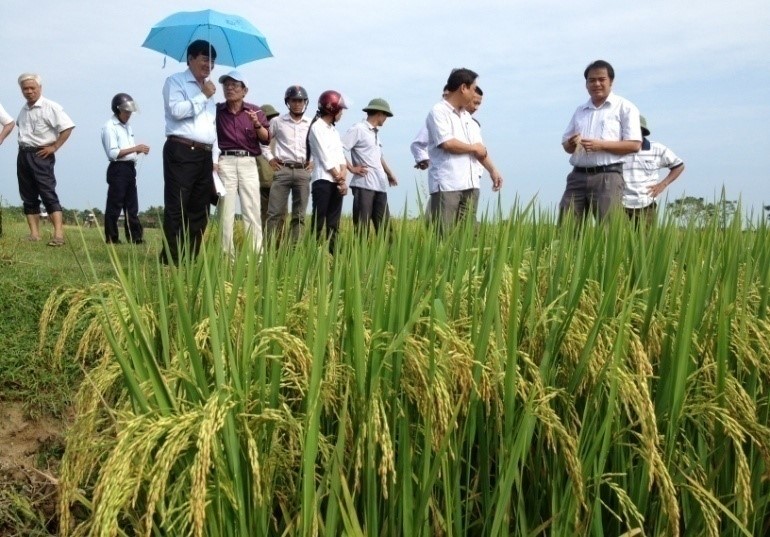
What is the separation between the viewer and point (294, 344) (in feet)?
5.90

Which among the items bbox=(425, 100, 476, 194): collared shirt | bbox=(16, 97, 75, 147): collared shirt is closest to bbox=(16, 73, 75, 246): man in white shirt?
bbox=(16, 97, 75, 147): collared shirt

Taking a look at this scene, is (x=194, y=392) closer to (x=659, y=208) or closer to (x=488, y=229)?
(x=488, y=229)

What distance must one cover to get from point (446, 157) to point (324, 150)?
1.40m

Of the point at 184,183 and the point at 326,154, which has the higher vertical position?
the point at 326,154

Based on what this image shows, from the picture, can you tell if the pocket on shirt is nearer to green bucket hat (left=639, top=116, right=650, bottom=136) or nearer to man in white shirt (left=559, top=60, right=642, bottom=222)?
man in white shirt (left=559, top=60, right=642, bottom=222)

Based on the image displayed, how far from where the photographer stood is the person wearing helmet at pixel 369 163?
7.29m

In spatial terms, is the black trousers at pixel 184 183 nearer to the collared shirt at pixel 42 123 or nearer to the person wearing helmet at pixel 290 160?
the person wearing helmet at pixel 290 160

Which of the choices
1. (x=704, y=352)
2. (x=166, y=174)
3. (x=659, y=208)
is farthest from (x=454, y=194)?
(x=704, y=352)

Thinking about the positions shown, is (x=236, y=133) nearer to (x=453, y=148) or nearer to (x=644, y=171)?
(x=453, y=148)

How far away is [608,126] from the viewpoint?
5930mm

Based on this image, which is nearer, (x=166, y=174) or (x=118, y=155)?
(x=166, y=174)

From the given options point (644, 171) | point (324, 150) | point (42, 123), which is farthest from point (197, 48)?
point (644, 171)

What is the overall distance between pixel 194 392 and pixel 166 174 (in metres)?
4.39

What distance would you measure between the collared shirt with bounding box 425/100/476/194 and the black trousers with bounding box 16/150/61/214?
4.24m
